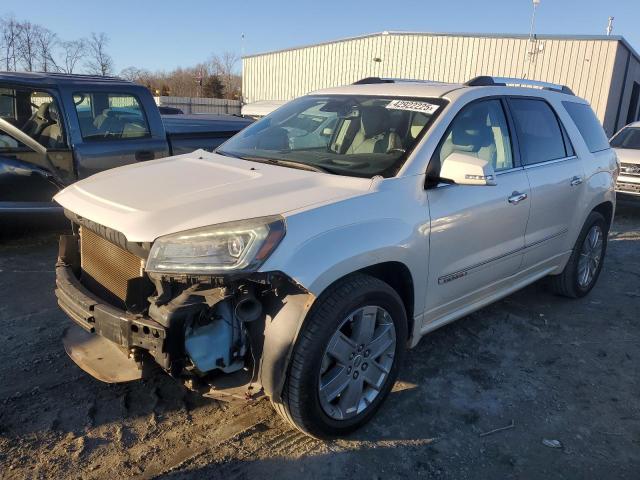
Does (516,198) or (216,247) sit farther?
(516,198)

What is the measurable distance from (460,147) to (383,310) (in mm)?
1269

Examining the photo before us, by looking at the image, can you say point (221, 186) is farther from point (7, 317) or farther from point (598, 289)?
point (598, 289)

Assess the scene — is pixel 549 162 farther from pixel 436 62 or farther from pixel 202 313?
pixel 436 62

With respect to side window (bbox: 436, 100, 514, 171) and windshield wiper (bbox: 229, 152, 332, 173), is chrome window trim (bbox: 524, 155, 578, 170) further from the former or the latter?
windshield wiper (bbox: 229, 152, 332, 173)

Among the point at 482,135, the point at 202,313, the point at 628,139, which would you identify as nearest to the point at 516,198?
the point at 482,135

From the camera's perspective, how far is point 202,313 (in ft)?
8.04

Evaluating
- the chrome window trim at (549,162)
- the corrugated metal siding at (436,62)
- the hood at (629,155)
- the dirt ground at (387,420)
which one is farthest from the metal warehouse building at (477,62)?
the dirt ground at (387,420)

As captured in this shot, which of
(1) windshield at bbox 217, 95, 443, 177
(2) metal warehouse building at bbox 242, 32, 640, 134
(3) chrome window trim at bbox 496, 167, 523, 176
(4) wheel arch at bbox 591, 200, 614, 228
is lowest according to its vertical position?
(4) wheel arch at bbox 591, 200, 614, 228

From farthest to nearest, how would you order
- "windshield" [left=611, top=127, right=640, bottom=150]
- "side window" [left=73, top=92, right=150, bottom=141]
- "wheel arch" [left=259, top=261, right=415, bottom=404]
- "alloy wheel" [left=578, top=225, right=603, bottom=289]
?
"windshield" [left=611, top=127, right=640, bottom=150] < "side window" [left=73, top=92, right=150, bottom=141] < "alloy wheel" [left=578, top=225, right=603, bottom=289] < "wheel arch" [left=259, top=261, right=415, bottom=404]

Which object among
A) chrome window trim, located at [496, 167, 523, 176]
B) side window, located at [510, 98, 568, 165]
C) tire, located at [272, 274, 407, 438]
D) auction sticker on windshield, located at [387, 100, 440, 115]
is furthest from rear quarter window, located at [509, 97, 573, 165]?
tire, located at [272, 274, 407, 438]

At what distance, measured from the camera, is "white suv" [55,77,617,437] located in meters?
2.42

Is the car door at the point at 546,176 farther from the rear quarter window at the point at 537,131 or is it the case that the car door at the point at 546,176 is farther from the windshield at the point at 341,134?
the windshield at the point at 341,134

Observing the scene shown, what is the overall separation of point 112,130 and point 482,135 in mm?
4201

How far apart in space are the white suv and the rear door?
95.4 inches
